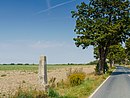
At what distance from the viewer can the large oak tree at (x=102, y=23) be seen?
47.9 metres

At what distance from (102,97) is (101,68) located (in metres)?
35.2

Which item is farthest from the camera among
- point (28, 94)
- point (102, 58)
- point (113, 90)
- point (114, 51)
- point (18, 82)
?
point (114, 51)

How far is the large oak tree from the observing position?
47938mm

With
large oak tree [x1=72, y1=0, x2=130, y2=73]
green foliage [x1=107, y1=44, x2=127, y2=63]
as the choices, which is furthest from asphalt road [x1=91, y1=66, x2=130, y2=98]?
green foliage [x1=107, y1=44, x2=127, y2=63]

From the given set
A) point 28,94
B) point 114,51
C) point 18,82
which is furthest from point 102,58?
point 28,94

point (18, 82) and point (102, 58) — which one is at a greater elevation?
point (102, 58)

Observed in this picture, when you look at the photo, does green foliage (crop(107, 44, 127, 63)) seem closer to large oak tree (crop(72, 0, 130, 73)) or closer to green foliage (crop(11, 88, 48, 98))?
large oak tree (crop(72, 0, 130, 73))

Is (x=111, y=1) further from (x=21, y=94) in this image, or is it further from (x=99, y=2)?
(x=21, y=94)

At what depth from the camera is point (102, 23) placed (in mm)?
48344

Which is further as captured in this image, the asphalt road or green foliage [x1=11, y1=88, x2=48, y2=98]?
the asphalt road

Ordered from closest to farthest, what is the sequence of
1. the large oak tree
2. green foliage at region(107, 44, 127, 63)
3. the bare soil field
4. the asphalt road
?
the asphalt road
the bare soil field
the large oak tree
green foliage at region(107, 44, 127, 63)

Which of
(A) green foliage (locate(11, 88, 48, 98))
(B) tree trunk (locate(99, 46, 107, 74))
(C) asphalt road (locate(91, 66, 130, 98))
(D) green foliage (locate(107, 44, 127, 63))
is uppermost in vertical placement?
(D) green foliage (locate(107, 44, 127, 63))

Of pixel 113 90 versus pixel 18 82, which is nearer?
pixel 113 90

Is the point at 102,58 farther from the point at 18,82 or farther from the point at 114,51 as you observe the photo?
the point at 114,51
